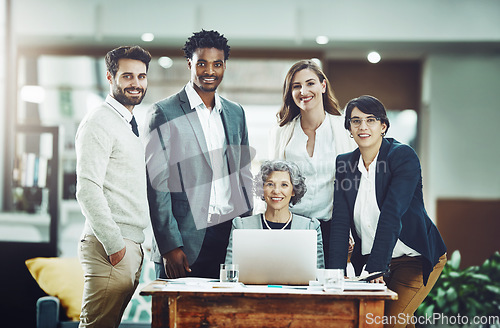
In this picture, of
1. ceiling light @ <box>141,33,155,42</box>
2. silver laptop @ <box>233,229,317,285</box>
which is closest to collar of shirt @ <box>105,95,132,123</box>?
silver laptop @ <box>233,229,317,285</box>

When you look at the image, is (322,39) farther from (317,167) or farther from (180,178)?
(180,178)

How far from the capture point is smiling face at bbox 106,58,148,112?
116 inches

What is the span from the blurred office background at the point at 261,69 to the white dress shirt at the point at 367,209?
1.23 metres

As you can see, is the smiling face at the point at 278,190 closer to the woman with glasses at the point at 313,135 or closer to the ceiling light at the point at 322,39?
the woman with glasses at the point at 313,135

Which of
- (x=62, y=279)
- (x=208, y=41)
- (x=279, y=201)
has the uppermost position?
(x=208, y=41)

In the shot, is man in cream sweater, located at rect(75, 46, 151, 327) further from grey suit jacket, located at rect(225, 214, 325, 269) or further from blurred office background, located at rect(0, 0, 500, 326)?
blurred office background, located at rect(0, 0, 500, 326)

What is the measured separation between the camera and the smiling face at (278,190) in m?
2.90

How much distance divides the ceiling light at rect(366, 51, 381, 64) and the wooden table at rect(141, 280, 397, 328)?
3273mm

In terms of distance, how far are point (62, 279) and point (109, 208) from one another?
95 centimetres

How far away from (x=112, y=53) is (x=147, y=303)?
1565mm

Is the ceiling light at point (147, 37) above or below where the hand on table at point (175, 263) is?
above

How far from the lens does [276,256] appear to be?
2.55 metres

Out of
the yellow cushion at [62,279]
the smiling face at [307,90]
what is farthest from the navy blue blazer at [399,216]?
the yellow cushion at [62,279]

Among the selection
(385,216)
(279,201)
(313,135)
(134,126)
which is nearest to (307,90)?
(313,135)
